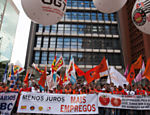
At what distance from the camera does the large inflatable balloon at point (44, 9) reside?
3.99 m

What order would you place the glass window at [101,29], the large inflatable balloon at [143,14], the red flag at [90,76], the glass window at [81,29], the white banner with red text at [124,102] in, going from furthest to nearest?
the glass window at [101,29] → the glass window at [81,29] → the red flag at [90,76] → the white banner with red text at [124,102] → the large inflatable balloon at [143,14]

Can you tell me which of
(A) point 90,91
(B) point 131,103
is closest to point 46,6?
(A) point 90,91

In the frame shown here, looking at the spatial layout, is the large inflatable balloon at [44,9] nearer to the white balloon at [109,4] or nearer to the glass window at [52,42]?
the white balloon at [109,4]

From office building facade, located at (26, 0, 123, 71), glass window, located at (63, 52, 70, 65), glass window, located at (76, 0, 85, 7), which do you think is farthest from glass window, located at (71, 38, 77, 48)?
glass window, located at (76, 0, 85, 7)

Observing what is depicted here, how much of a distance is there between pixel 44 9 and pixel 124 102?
5151mm

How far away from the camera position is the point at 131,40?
3750 cm

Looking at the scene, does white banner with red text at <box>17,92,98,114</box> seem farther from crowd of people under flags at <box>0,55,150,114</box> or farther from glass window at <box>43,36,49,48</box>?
glass window at <box>43,36,49,48</box>

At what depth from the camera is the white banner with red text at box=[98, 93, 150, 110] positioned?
18.4ft

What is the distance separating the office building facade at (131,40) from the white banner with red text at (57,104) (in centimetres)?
2731

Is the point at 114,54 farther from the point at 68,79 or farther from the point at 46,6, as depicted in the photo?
the point at 46,6

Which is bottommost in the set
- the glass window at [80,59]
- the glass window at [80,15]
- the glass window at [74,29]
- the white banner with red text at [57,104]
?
the white banner with red text at [57,104]

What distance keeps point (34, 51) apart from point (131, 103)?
79.4 ft

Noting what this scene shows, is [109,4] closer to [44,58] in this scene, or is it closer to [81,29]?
[44,58]

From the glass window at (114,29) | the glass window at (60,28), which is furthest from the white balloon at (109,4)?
the glass window at (114,29)
